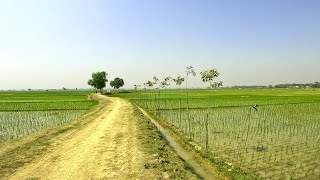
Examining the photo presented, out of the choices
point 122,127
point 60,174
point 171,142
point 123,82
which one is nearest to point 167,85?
point 122,127

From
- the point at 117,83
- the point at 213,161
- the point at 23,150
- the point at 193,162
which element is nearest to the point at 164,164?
the point at 193,162

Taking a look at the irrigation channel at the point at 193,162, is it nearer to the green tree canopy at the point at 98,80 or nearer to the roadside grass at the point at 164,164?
the roadside grass at the point at 164,164

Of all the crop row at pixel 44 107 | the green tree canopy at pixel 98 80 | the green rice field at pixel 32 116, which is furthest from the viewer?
the green tree canopy at pixel 98 80

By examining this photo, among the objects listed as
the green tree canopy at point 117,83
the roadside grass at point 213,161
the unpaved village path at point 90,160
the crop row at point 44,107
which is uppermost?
the green tree canopy at point 117,83

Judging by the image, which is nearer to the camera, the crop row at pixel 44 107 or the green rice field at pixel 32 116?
the green rice field at pixel 32 116

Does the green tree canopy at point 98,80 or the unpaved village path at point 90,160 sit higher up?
the green tree canopy at point 98,80

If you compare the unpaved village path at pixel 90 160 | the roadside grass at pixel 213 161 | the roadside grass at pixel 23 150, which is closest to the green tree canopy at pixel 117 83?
the roadside grass at pixel 23 150

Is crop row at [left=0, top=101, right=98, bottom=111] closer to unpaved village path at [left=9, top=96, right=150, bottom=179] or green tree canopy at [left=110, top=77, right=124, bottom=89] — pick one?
unpaved village path at [left=9, top=96, right=150, bottom=179]

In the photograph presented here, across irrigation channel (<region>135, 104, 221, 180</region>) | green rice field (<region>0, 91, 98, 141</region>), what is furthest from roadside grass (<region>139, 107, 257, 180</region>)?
green rice field (<region>0, 91, 98, 141</region>)

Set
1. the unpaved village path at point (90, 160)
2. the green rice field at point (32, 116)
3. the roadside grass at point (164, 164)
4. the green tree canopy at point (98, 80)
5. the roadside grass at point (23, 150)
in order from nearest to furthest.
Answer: the unpaved village path at point (90, 160) < the roadside grass at point (164, 164) < the roadside grass at point (23, 150) < the green rice field at point (32, 116) < the green tree canopy at point (98, 80)

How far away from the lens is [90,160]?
14.2 m

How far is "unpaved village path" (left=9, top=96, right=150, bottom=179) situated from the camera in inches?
477

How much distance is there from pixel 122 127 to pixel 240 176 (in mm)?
13988

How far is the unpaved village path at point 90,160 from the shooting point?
12125 millimetres
